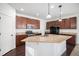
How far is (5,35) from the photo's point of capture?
2865 mm

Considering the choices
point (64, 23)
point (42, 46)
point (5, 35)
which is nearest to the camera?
point (42, 46)

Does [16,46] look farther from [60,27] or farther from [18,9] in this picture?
[60,27]

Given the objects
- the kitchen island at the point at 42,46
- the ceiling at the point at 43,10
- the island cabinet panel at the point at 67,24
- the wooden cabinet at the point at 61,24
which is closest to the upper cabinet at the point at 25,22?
the ceiling at the point at 43,10

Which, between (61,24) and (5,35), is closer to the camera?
(61,24)

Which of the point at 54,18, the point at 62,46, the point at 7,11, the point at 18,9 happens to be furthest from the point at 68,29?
the point at 7,11

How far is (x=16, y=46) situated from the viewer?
266cm

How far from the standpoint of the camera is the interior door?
8.97 ft

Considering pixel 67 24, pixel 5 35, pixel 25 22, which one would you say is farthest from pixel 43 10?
pixel 5 35

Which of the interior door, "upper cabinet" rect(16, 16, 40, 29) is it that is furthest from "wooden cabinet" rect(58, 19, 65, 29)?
the interior door

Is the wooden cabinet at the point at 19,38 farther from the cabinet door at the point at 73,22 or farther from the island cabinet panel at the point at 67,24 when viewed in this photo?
the cabinet door at the point at 73,22

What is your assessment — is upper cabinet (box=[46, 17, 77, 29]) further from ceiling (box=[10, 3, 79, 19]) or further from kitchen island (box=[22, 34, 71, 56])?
kitchen island (box=[22, 34, 71, 56])

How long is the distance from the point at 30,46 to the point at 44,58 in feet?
3.20

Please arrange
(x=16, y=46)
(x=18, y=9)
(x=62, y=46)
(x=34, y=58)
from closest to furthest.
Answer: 1. (x=34, y=58)
2. (x=18, y=9)
3. (x=16, y=46)
4. (x=62, y=46)

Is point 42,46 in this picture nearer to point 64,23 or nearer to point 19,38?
point 19,38
